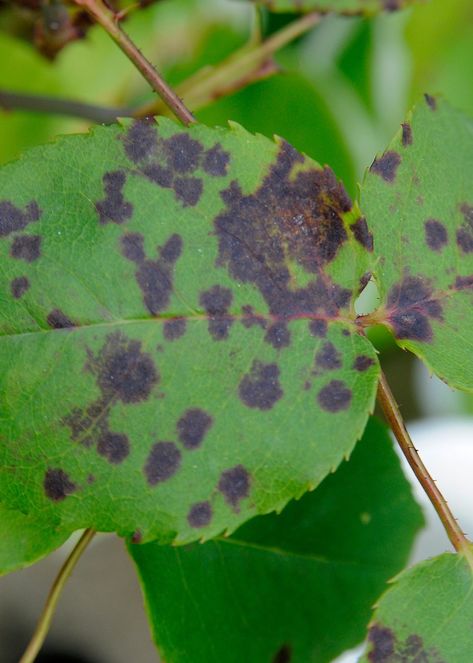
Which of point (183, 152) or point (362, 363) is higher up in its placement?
point (183, 152)

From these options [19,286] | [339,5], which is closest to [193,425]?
[19,286]

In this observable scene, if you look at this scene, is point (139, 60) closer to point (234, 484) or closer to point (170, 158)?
point (170, 158)

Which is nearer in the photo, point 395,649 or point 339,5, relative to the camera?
point 395,649

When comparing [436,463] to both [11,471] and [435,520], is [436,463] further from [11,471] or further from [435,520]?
[11,471]

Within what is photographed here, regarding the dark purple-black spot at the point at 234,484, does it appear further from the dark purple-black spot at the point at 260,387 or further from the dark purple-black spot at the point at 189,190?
the dark purple-black spot at the point at 189,190

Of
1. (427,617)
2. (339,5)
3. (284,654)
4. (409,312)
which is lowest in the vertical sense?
(284,654)

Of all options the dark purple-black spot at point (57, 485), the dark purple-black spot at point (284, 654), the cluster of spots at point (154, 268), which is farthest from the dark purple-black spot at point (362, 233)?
the dark purple-black spot at point (284, 654)

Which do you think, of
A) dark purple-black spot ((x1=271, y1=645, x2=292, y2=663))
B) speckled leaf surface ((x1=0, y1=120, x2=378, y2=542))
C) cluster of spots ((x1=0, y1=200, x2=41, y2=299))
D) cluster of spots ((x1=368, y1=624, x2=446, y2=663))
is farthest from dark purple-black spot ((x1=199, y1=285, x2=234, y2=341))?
dark purple-black spot ((x1=271, y1=645, x2=292, y2=663))
